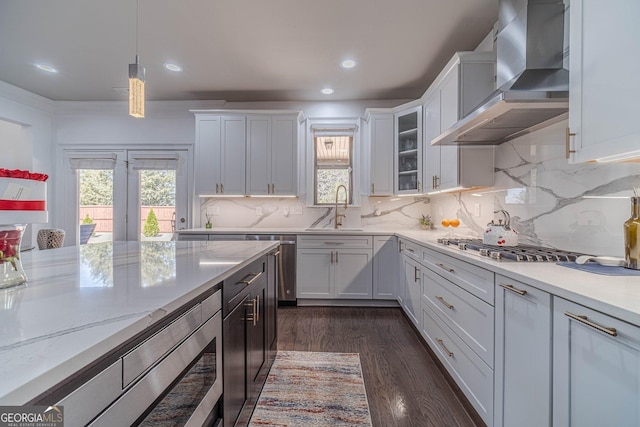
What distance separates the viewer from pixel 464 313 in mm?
1753

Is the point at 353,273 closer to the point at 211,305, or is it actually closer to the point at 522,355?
the point at 522,355

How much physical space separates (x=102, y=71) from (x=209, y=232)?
224cm

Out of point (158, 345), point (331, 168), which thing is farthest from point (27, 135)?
point (158, 345)

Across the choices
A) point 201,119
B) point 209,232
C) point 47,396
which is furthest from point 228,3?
point 47,396

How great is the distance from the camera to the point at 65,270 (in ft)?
3.70

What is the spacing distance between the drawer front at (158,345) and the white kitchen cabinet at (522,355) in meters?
1.27

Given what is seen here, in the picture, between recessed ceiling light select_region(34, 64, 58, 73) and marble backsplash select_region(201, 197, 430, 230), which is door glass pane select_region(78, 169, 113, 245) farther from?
marble backsplash select_region(201, 197, 430, 230)

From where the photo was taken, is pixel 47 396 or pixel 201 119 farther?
pixel 201 119

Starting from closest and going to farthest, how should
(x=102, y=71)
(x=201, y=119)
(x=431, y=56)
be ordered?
(x=431, y=56) < (x=102, y=71) < (x=201, y=119)

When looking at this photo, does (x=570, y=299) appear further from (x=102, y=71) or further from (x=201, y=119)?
(x=102, y=71)

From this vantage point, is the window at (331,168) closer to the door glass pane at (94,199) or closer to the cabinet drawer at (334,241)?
Result: the cabinet drawer at (334,241)

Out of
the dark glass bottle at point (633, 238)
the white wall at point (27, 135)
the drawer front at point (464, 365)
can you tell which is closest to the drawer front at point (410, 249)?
the drawer front at point (464, 365)

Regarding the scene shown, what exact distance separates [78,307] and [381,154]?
353 centimetres

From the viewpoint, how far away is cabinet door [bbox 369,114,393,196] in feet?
12.4
